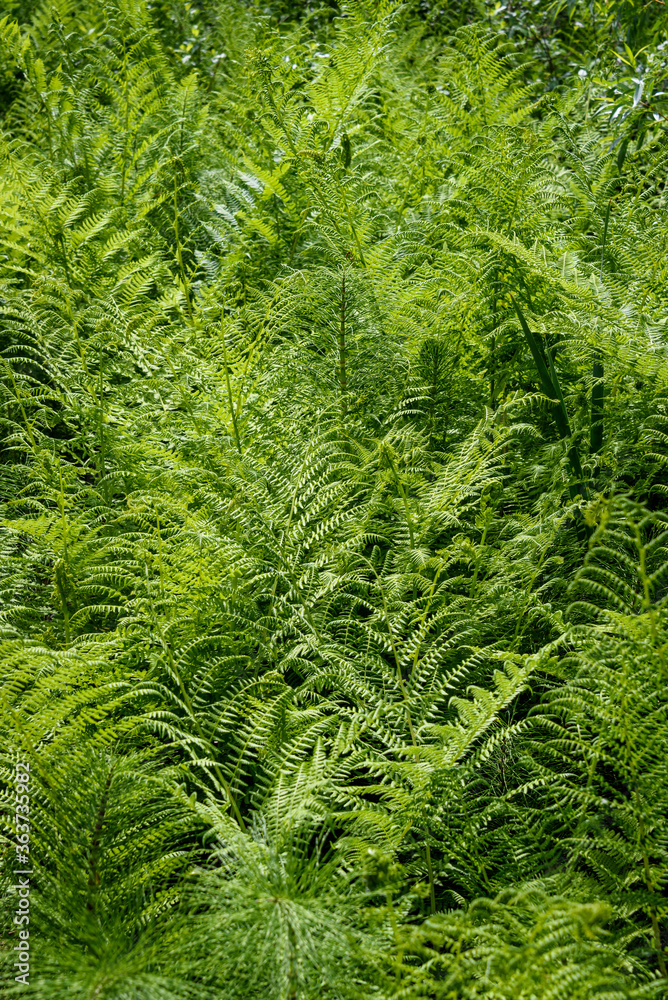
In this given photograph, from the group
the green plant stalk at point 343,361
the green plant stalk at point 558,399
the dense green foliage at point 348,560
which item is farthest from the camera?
the green plant stalk at point 343,361

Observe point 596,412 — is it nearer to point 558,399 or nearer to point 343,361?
point 558,399

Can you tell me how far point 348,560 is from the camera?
6.12 feet

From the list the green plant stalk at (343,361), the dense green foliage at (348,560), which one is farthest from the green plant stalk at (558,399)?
the green plant stalk at (343,361)

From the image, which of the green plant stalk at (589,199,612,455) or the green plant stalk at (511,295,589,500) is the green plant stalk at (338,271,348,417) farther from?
the green plant stalk at (589,199,612,455)

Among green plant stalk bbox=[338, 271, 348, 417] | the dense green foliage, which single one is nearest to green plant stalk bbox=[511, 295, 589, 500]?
the dense green foliage

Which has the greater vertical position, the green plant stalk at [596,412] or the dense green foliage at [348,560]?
the green plant stalk at [596,412]

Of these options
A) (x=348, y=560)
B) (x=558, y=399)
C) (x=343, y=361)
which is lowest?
(x=348, y=560)

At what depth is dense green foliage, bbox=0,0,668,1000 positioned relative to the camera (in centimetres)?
124

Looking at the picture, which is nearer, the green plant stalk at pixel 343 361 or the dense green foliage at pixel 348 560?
the dense green foliage at pixel 348 560

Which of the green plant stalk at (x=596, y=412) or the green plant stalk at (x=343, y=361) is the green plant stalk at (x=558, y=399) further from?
the green plant stalk at (x=343, y=361)

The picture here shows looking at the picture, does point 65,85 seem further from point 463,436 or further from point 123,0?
point 463,436

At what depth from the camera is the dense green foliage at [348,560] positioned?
1.24 m

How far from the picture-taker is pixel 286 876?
3.94 ft

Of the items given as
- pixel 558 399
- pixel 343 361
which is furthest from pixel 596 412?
pixel 343 361
